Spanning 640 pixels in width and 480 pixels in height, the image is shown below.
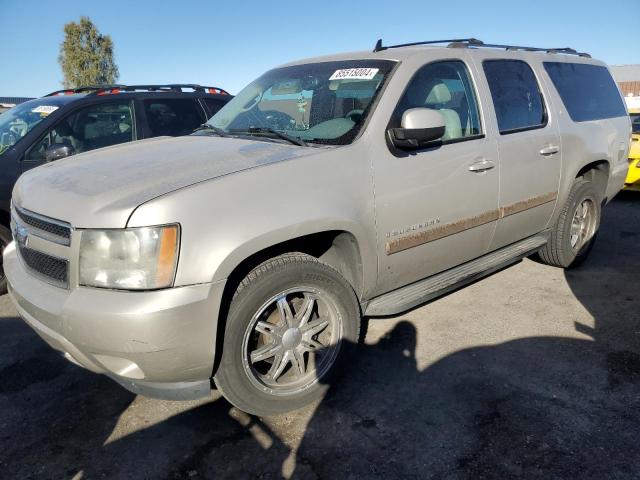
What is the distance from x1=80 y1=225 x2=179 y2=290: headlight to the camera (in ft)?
6.63

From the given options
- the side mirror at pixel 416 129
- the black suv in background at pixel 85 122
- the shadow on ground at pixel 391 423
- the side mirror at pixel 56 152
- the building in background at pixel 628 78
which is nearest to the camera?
the shadow on ground at pixel 391 423

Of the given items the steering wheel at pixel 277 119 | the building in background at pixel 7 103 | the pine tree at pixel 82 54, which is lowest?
the building in background at pixel 7 103

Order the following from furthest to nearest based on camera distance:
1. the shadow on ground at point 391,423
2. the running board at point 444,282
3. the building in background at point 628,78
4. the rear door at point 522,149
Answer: the building in background at point 628,78 < the rear door at point 522,149 < the running board at point 444,282 < the shadow on ground at point 391,423

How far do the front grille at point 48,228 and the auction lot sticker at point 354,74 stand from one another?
192 centimetres

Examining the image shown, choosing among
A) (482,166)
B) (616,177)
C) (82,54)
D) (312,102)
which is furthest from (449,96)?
(82,54)

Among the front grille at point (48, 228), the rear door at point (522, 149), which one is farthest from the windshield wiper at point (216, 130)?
the rear door at point (522, 149)

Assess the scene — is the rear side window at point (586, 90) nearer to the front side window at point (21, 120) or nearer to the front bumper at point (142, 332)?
the front bumper at point (142, 332)

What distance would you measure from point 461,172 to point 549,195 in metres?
1.31

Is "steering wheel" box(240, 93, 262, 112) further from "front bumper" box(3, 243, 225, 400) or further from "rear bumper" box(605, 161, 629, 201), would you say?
"rear bumper" box(605, 161, 629, 201)

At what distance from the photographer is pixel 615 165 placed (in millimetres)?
4844

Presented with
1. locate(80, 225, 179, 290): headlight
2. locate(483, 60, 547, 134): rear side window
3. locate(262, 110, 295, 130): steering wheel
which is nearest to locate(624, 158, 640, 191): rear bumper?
locate(483, 60, 547, 134): rear side window

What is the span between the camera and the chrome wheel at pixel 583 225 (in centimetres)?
464

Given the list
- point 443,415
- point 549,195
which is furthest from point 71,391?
point 549,195

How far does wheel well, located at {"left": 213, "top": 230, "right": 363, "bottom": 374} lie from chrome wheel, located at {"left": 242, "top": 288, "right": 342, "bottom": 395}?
0.16 metres
